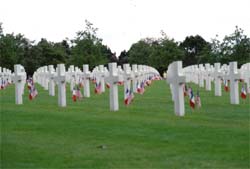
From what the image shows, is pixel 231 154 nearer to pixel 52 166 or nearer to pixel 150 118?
pixel 52 166

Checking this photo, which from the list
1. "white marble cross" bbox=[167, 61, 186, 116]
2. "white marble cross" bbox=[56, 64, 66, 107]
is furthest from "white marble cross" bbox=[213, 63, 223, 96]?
"white marble cross" bbox=[167, 61, 186, 116]

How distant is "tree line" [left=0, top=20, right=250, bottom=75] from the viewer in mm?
58875

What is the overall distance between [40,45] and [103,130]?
72.0 m

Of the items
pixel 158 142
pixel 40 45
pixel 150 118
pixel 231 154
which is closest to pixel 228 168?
pixel 231 154

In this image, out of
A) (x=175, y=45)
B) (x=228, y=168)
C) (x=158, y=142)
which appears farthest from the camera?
(x=175, y=45)

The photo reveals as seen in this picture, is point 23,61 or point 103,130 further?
point 23,61

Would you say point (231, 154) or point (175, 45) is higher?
point (175, 45)

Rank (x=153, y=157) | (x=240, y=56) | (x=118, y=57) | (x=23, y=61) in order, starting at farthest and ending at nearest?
(x=118, y=57) → (x=23, y=61) → (x=240, y=56) → (x=153, y=157)

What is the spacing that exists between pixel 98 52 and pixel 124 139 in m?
49.4

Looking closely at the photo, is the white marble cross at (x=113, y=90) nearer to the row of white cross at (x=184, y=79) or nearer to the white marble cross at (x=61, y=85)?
the row of white cross at (x=184, y=79)

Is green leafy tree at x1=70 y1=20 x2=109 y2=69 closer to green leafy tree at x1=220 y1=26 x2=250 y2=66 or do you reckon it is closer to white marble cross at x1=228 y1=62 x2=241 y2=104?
green leafy tree at x1=220 y1=26 x2=250 y2=66

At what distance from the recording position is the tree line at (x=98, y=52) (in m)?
58.9

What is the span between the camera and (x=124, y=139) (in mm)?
10203

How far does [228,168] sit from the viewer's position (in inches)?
305
